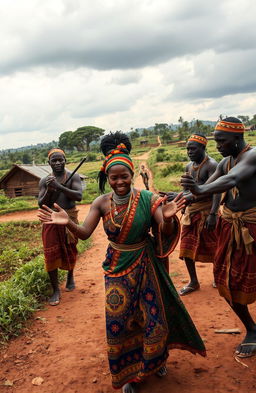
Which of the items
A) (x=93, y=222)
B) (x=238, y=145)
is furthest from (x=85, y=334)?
(x=238, y=145)

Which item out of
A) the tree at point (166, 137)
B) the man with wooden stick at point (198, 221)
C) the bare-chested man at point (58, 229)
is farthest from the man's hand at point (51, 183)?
the tree at point (166, 137)

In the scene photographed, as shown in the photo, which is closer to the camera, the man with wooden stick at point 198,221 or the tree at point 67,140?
the man with wooden stick at point 198,221

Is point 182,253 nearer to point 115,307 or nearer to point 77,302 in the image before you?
point 77,302

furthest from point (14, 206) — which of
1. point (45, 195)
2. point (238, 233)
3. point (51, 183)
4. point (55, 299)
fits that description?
point (238, 233)

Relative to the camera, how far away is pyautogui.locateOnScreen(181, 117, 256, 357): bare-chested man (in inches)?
118

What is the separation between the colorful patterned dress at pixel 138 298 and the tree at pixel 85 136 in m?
73.7

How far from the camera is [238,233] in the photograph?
311 centimetres

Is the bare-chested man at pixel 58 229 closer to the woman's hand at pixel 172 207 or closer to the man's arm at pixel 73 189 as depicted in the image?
the man's arm at pixel 73 189

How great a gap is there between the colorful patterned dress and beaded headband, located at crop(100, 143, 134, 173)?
0.93 feet

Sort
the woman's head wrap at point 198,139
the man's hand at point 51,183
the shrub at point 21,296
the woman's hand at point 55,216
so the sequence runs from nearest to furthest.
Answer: the woman's hand at point 55,216 < the shrub at point 21,296 < the man's hand at point 51,183 < the woman's head wrap at point 198,139

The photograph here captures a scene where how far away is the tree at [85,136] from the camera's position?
7511 centimetres

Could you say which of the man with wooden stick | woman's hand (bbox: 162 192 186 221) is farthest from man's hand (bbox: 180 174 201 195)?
the man with wooden stick

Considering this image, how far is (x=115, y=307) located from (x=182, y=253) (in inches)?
89.5

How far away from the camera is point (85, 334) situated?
4.00 m
